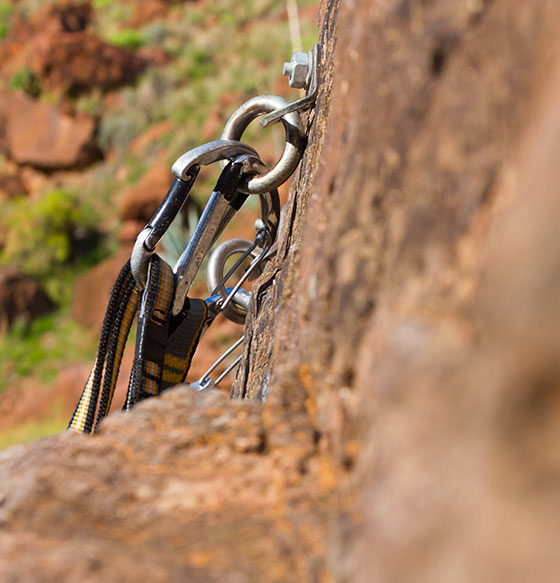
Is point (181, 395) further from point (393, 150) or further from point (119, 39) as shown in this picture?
point (119, 39)

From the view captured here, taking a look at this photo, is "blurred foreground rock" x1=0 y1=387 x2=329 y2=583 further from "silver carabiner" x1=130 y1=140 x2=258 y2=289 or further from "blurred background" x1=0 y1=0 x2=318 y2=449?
"blurred background" x1=0 y1=0 x2=318 y2=449

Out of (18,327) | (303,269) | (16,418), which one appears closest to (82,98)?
(18,327)

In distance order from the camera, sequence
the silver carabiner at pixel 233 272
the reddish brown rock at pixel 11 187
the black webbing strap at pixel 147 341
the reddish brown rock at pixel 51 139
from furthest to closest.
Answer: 1. the reddish brown rock at pixel 11 187
2. the reddish brown rock at pixel 51 139
3. the silver carabiner at pixel 233 272
4. the black webbing strap at pixel 147 341

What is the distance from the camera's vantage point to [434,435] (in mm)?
583

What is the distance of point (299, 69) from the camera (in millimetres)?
1476

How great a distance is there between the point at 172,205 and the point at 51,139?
10.1 metres

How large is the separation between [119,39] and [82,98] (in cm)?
217

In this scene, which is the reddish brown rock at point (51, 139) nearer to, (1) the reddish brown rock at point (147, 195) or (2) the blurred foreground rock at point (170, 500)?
(1) the reddish brown rock at point (147, 195)

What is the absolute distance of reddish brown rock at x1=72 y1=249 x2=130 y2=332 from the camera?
8.23m

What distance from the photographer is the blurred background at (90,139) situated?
834 centimetres

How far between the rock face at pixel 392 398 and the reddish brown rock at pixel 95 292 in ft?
24.6

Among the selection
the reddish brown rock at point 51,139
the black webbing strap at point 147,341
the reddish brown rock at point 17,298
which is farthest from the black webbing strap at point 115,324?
the reddish brown rock at point 51,139

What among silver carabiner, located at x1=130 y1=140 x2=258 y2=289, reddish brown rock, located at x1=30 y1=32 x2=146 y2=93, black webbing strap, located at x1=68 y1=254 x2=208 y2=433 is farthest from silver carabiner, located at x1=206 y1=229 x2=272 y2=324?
reddish brown rock, located at x1=30 y1=32 x2=146 y2=93

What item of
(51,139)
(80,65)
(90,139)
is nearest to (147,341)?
(90,139)
